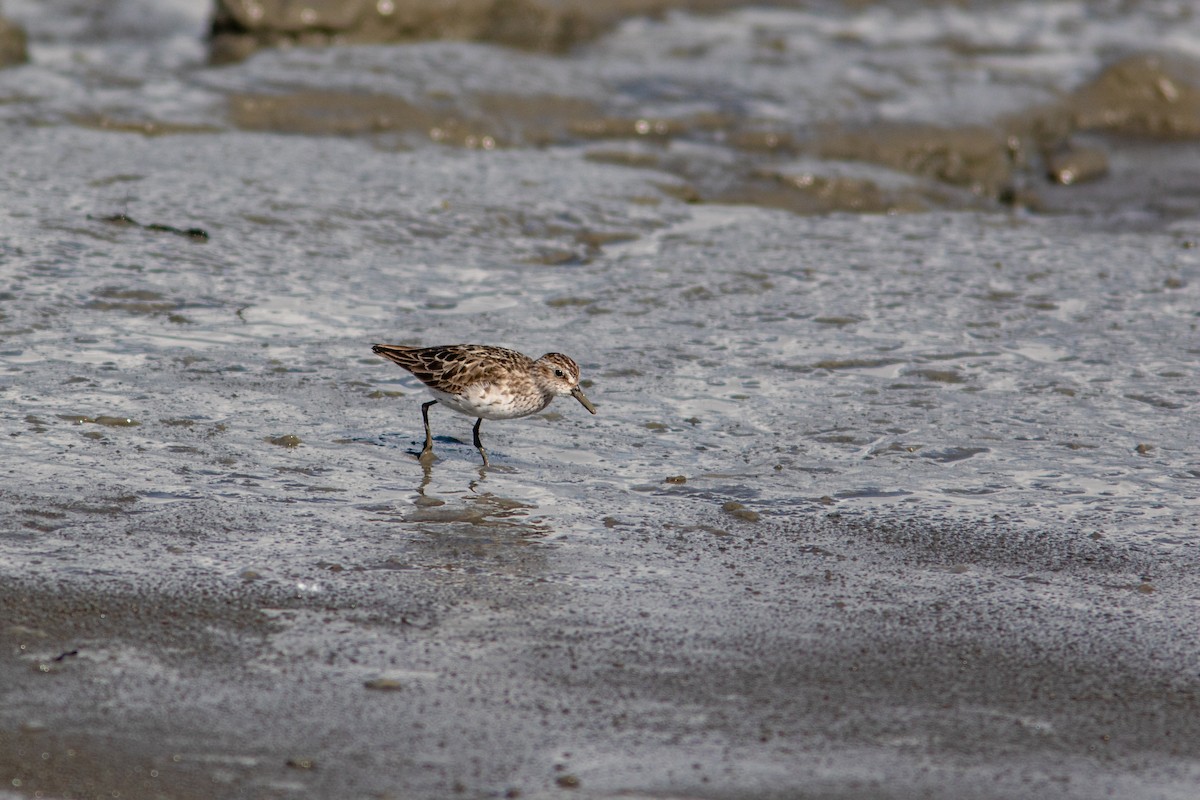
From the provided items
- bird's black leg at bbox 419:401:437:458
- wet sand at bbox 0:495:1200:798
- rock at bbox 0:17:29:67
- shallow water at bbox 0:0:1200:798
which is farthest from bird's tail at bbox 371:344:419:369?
rock at bbox 0:17:29:67

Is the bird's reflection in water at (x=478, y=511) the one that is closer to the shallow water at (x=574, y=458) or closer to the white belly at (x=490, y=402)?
the shallow water at (x=574, y=458)

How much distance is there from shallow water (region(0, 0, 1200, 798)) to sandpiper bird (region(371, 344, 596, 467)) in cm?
30

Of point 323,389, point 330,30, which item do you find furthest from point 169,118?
point 323,389

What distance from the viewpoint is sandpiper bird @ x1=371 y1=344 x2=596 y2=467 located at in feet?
25.6

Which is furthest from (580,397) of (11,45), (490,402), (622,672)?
(11,45)

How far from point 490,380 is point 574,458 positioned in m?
0.61

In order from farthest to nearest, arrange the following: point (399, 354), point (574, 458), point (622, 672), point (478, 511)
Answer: point (399, 354) < point (574, 458) < point (478, 511) < point (622, 672)

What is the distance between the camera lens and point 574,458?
7926mm

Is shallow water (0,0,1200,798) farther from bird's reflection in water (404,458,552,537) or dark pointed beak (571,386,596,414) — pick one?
dark pointed beak (571,386,596,414)

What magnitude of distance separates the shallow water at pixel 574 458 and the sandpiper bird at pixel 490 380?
30 centimetres

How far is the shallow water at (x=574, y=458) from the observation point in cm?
503

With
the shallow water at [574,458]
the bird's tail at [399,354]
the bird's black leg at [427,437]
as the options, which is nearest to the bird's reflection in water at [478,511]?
the shallow water at [574,458]

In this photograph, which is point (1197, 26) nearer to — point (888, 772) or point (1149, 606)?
point (1149, 606)

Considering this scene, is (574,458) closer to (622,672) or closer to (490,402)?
(490,402)
